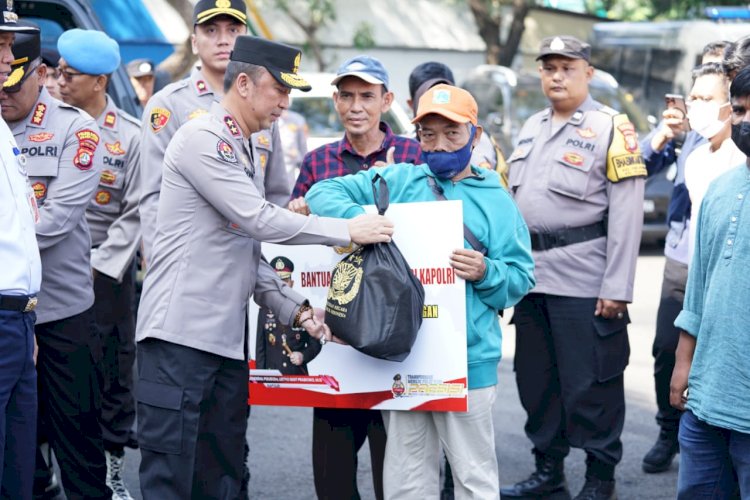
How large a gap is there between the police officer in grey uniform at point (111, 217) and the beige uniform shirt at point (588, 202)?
1.97 meters

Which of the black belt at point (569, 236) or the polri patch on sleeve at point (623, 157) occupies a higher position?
the polri patch on sleeve at point (623, 157)

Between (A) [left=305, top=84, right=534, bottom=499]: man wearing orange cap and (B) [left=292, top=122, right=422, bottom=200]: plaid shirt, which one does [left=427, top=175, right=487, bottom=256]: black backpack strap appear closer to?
(A) [left=305, top=84, right=534, bottom=499]: man wearing orange cap

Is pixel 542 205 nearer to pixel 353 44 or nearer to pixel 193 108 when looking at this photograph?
pixel 193 108

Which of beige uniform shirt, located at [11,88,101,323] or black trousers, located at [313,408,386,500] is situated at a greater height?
beige uniform shirt, located at [11,88,101,323]

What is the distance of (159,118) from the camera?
5051 mm

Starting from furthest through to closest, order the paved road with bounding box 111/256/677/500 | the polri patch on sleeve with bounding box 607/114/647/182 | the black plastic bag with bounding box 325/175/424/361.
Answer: the paved road with bounding box 111/256/677/500 → the polri patch on sleeve with bounding box 607/114/647/182 → the black plastic bag with bounding box 325/175/424/361

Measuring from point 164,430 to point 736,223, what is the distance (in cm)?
208

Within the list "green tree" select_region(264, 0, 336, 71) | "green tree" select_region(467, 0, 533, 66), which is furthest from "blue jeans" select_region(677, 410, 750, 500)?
"green tree" select_region(264, 0, 336, 71)

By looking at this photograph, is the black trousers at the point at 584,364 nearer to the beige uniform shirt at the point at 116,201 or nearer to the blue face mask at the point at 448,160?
the blue face mask at the point at 448,160

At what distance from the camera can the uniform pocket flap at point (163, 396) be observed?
4098 mm

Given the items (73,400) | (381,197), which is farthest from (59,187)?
(381,197)

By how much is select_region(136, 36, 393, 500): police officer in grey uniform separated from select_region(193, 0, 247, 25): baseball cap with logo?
972mm

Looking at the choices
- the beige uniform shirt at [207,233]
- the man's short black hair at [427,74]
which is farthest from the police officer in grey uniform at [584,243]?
the beige uniform shirt at [207,233]

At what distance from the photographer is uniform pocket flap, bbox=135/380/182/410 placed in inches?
161
